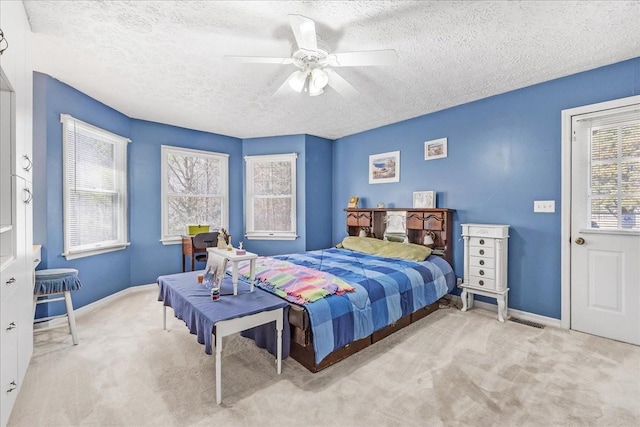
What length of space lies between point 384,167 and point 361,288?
2.55 m

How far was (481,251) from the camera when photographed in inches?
123

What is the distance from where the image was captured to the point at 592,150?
2689 mm

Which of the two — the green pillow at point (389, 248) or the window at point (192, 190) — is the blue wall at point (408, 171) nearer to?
the window at point (192, 190)

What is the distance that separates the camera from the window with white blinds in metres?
2.48

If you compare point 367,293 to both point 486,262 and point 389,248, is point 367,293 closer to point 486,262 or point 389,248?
point 389,248

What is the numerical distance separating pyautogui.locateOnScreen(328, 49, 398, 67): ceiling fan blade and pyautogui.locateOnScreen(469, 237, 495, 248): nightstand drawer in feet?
7.05

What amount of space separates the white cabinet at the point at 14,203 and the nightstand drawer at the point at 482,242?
3.73m

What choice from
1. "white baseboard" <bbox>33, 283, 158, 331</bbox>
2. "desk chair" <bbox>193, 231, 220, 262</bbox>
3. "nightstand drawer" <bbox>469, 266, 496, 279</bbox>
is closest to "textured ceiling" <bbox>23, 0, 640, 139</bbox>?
"desk chair" <bbox>193, 231, 220, 262</bbox>

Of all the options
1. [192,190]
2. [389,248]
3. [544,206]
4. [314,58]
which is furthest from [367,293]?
[192,190]

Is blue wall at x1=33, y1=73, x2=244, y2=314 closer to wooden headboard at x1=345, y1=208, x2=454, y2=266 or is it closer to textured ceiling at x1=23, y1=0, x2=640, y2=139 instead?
textured ceiling at x1=23, y1=0, x2=640, y2=139

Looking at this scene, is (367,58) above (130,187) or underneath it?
above

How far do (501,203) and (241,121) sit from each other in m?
3.56

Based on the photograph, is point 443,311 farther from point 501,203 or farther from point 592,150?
point 592,150

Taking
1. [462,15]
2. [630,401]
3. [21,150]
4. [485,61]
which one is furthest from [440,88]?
[21,150]
